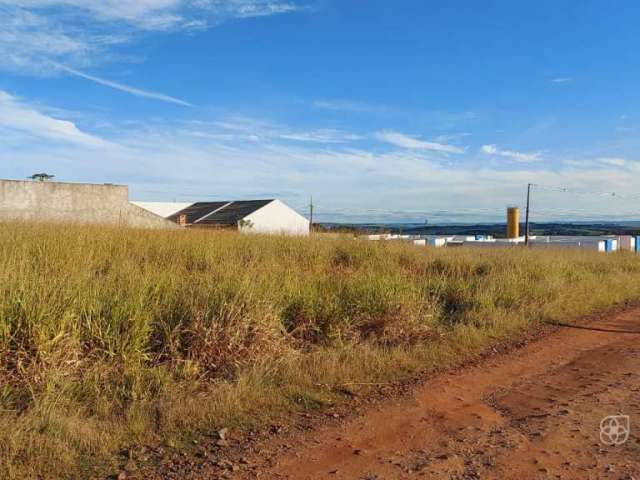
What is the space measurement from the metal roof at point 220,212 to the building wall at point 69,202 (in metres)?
18.7

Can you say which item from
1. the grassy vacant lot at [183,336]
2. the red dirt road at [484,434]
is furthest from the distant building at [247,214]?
the red dirt road at [484,434]

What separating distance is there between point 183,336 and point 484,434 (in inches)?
127

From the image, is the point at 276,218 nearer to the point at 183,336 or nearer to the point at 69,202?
the point at 69,202

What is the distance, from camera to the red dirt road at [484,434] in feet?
12.2

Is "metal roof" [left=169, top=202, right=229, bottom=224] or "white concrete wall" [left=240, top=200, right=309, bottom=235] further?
"metal roof" [left=169, top=202, right=229, bottom=224]

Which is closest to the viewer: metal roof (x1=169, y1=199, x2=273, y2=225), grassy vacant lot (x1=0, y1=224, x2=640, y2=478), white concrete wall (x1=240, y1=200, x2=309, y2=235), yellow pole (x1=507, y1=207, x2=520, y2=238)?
grassy vacant lot (x1=0, y1=224, x2=640, y2=478)

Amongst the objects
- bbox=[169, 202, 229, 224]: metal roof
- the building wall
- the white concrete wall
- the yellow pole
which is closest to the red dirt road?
the building wall

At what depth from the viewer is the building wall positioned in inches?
859

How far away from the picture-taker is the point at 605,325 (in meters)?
9.27

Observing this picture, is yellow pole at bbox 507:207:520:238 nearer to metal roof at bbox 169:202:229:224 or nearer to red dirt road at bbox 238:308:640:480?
metal roof at bbox 169:202:229:224

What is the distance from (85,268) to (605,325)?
844 centimetres

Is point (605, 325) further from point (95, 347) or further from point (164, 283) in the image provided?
point (95, 347)

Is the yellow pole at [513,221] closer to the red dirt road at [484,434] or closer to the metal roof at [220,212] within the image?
the metal roof at [220,212]

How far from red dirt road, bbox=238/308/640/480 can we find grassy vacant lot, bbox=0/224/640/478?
2.02 ft
